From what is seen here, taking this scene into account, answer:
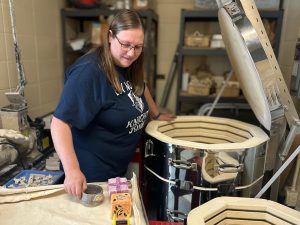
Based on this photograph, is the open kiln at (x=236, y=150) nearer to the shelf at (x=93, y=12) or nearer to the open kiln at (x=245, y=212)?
the open kiln at (x=245, y=212)

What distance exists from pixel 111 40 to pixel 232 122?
2.94 feet

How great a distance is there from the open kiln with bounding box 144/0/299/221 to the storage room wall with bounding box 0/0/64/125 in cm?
100

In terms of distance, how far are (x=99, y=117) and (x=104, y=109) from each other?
0.14 ft

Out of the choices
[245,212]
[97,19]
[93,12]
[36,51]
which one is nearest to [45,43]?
[36,51]

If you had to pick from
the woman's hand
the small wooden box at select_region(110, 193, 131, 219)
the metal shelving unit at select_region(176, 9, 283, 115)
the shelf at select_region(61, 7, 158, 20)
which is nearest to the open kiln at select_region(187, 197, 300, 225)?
the small wooden box at select_region(110, 193, 131, 219)

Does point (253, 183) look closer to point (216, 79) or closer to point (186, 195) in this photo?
point (186, 195)

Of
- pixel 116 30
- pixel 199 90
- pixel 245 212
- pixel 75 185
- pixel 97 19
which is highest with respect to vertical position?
pixel 97 19

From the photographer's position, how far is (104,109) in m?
1.16

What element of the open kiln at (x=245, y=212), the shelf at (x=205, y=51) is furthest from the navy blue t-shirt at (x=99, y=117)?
the shelf at (x=205, y=51)

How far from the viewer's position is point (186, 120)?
1680 millimetres

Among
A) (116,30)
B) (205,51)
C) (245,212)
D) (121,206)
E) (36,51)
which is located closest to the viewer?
(121,206)

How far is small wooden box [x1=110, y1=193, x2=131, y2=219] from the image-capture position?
2.69 feet

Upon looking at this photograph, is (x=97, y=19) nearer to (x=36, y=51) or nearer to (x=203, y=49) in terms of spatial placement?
(x=36, y=51)

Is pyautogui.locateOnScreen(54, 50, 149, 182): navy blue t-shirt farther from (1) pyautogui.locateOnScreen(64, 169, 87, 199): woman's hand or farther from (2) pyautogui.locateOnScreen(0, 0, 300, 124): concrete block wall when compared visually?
(2) pyautogui.locateOnScreen(0, 0, 300, 124): concrete block wall
